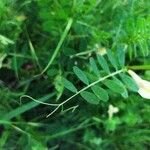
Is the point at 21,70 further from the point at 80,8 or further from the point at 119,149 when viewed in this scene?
the point at 119,149

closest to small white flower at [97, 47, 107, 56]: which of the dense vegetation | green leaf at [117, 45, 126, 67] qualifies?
the dense vegetation

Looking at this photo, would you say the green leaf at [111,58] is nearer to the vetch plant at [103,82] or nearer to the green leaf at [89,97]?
the vetch plant at [103,82]

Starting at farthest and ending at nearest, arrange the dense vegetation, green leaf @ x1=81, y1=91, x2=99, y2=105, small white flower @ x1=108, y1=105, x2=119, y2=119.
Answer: small white flower @ x1=108, y1=105, x2=119, y2=119
the dense vegetation
green leaf @ x1=81, y1=91, x2=99, y2=105

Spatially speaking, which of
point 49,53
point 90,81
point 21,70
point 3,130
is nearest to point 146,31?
point 90,81

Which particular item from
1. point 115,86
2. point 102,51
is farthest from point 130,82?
point 102,51

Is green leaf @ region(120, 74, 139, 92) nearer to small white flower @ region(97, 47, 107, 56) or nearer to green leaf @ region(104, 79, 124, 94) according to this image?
green leaf @ region(104, 79, 124, 94)

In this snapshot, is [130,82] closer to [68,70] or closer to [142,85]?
[142,85]

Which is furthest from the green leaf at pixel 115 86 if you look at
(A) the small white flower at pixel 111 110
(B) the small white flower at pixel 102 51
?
(A) the small white flower at pixel 111 110

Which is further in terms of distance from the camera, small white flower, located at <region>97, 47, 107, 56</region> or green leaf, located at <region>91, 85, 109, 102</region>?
small white flower, located at <region>97, 47, 107, 56</region>

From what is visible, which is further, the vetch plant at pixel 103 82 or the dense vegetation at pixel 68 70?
the dense vegetation at pixel 68 70

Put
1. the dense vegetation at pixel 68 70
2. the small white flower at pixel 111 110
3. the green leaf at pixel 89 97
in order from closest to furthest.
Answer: the green leaf at pixel 89 97 < the dense vegetation at pixel 68 70 < the small white flower at pixel 111 110
